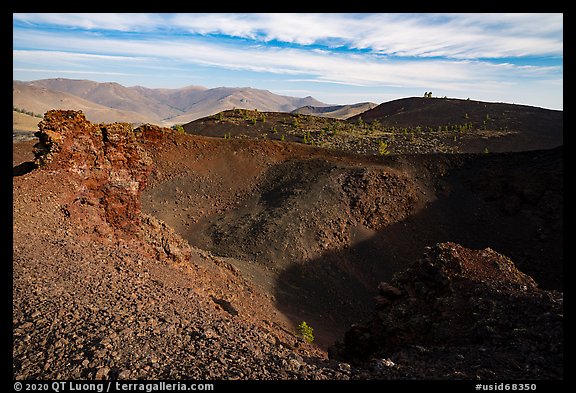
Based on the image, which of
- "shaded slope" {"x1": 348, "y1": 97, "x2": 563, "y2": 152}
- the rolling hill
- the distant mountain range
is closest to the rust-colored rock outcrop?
"shaded slope" {"x1": 348, "y1": 97, "x2": 563, "y2": 152}

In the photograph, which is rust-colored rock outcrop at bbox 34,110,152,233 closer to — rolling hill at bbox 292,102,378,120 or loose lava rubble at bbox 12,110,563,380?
loose lava rubble at bbox 12,110,563,380

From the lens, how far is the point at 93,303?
5672 mm

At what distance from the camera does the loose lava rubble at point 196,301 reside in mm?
4641

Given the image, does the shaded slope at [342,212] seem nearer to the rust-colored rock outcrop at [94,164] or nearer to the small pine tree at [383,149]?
the small pine tree at [383,149]

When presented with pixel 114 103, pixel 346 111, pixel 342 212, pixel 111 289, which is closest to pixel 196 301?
pixel 111 289

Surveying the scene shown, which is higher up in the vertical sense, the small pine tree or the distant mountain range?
the distant mountain range

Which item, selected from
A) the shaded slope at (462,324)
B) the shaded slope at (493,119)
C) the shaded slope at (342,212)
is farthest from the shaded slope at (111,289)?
the shaded slope at (493,119)

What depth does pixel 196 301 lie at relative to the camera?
23.9 ft

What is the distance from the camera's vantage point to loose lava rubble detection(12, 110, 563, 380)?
15.2 feet

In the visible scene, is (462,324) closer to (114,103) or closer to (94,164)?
(94,164)

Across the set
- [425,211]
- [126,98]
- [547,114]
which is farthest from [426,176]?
[126,98]

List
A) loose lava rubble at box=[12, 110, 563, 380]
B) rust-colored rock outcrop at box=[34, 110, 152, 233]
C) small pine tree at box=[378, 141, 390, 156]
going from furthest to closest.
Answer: small pine tree at box=[378, 141, 390, 156], rust-colored rock outcrop at box=[34, 110, 152, 233], loose lava rubble at box=[12, 110, 563, 380]

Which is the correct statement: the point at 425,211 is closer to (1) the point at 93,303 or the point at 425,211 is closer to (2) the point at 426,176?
(2) the point at 426,176

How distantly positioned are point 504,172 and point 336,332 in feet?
48.8
